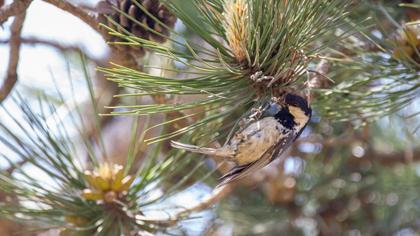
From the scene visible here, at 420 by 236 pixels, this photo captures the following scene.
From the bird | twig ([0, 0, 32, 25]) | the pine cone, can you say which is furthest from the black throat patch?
twig ([0, 0, 32, 25])

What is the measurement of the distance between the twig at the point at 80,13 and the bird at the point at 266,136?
0.92 ft

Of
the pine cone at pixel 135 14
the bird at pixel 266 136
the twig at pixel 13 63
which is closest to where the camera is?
the bird at pixel 266 136

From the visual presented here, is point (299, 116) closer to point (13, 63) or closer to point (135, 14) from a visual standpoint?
point (135, 14)

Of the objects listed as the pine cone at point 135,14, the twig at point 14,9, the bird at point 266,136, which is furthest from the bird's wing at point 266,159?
the twig at point 14,9

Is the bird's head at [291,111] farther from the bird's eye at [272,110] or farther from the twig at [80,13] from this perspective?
the twig at [80,13]

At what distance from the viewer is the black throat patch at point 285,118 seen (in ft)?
3.22

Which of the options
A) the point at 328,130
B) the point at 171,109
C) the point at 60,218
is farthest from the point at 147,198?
the point at 328,130

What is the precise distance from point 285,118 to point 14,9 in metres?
0.44

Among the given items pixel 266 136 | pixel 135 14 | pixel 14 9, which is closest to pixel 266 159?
pixel 266 136

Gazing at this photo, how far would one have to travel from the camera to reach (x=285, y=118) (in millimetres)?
983

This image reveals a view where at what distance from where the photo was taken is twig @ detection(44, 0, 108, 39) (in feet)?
3.83

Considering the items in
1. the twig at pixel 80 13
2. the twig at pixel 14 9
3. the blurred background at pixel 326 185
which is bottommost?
the blurred background at pixel 326 185

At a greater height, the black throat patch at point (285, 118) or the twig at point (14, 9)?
the twig at point (14, 9)

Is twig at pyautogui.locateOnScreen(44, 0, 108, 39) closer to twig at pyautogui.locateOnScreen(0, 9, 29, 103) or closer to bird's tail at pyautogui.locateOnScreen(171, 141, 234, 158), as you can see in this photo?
twig at pyautogui.locateOnScreen(0, 9, 29, 103)
